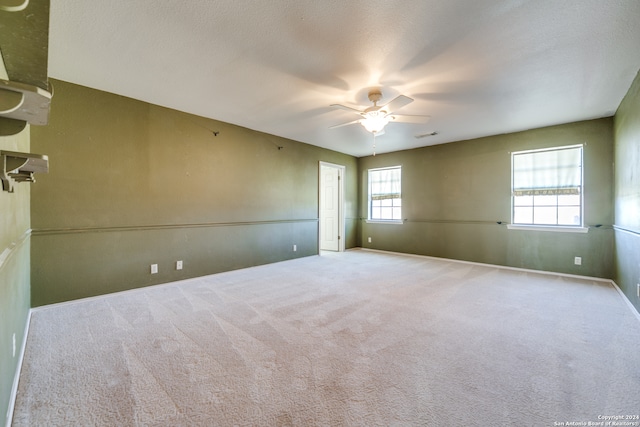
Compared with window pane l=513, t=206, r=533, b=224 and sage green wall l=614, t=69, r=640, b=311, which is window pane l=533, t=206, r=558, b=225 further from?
sage green wall l=614, t=69, r=640, b=311

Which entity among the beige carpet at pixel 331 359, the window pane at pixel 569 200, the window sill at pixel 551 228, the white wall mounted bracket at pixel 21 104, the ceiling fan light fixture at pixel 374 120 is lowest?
the beige carpet at pixel 331 359

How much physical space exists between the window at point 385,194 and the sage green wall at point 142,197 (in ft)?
8.73

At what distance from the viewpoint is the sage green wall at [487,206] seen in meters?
4.17

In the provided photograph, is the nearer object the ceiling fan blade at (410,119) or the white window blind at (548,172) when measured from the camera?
the ceiling fan blade at (410,119)

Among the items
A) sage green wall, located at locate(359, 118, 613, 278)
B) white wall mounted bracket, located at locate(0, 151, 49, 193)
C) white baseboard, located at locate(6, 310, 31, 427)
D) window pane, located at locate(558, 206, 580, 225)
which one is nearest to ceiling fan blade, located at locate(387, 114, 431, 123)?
sage green wall, located at locate(359, 118, 613, 278)

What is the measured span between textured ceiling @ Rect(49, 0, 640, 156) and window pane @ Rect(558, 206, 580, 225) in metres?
1.47

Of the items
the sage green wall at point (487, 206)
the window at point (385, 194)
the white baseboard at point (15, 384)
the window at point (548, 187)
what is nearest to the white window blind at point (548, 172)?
the window at point (548, 187)

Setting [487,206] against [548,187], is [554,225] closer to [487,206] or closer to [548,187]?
[548,187]

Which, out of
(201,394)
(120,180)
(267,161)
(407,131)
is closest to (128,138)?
(120,180)

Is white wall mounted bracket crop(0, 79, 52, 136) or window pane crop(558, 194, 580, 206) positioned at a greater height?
white wall mounted bracket crop(0, 79, 52, 136)

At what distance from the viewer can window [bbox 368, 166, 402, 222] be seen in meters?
6.58

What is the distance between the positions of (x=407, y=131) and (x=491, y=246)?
107 inches

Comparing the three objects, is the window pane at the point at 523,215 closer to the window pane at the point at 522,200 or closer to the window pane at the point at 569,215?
the window pane at the point at 522,200

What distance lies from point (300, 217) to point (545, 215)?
445 cm
